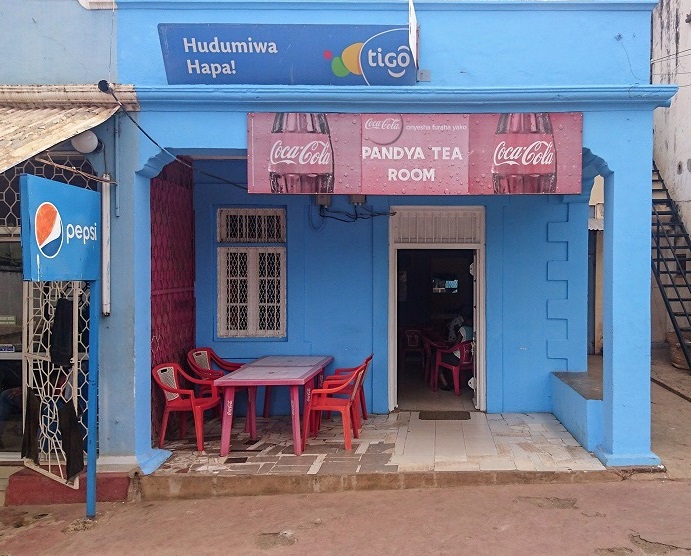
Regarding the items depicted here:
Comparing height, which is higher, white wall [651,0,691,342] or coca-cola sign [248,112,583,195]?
white wall [651,0,691,342]

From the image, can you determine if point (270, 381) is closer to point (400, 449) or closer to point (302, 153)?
point (400, 449)

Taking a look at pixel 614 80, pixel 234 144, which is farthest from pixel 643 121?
pixel 234 144

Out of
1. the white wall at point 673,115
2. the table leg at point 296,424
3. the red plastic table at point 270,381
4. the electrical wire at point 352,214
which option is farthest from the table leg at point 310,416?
the white wall at point 673,115

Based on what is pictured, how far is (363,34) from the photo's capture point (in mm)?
5820

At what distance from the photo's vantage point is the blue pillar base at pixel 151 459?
5.85 meters

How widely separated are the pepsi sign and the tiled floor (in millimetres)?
2210

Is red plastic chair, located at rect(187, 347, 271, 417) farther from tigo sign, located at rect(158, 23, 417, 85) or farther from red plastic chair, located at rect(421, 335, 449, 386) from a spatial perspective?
tigo sign, located at rect(158, 23, 417, 85)

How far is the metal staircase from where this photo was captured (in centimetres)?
1078

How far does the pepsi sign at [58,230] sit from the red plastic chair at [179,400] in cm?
178

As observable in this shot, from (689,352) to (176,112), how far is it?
858 centimetres

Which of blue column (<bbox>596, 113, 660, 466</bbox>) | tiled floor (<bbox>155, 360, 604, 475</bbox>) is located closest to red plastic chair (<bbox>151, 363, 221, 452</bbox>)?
tiled floor (<bbox>155, 360, 604, 475</bbox>)

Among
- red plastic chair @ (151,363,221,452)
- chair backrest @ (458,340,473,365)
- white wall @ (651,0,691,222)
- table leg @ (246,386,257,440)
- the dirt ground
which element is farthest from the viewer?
white wall @ (651,0,691,222)

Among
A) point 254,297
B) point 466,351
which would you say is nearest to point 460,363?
point 466,351

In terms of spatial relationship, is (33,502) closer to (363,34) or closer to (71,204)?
(71,204)
